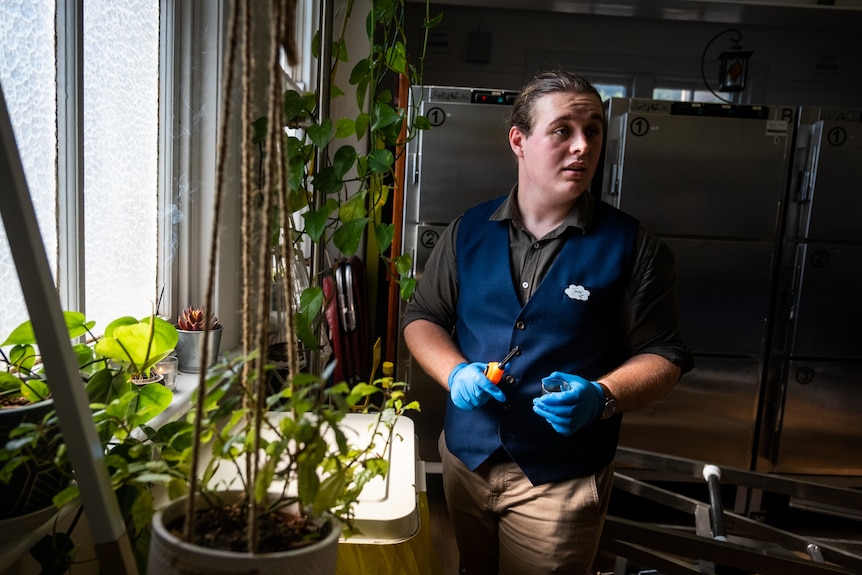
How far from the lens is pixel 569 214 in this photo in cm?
140

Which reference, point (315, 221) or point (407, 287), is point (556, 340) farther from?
point (315, 221)

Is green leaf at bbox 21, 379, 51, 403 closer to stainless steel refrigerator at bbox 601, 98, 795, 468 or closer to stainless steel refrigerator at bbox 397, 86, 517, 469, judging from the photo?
stainless steel refrigerator at bbox 397, 86, 517, 469

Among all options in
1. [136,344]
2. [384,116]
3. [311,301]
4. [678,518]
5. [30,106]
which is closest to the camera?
[136,344]

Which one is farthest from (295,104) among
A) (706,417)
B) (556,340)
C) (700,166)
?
(706,417)

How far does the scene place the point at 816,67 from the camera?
3.70m

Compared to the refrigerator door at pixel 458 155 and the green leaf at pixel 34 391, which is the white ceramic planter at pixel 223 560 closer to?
the green leaf at pixel 34 391

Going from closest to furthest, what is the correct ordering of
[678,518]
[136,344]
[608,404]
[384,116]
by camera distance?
[136,344], [608,404], [384,116], [678,518]

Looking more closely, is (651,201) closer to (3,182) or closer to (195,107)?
(195,107)

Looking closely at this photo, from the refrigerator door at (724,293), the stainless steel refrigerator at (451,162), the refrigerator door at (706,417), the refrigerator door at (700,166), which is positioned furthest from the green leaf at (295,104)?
the refrigerator door at (706,417)

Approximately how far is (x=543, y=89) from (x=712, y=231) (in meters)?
1.70

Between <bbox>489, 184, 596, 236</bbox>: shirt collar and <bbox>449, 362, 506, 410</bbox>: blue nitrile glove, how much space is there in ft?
1.14

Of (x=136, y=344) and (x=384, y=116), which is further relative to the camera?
(x=384, y=116)

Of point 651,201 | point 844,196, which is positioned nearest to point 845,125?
point 844,196

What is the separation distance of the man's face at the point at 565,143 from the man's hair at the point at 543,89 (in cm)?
2
